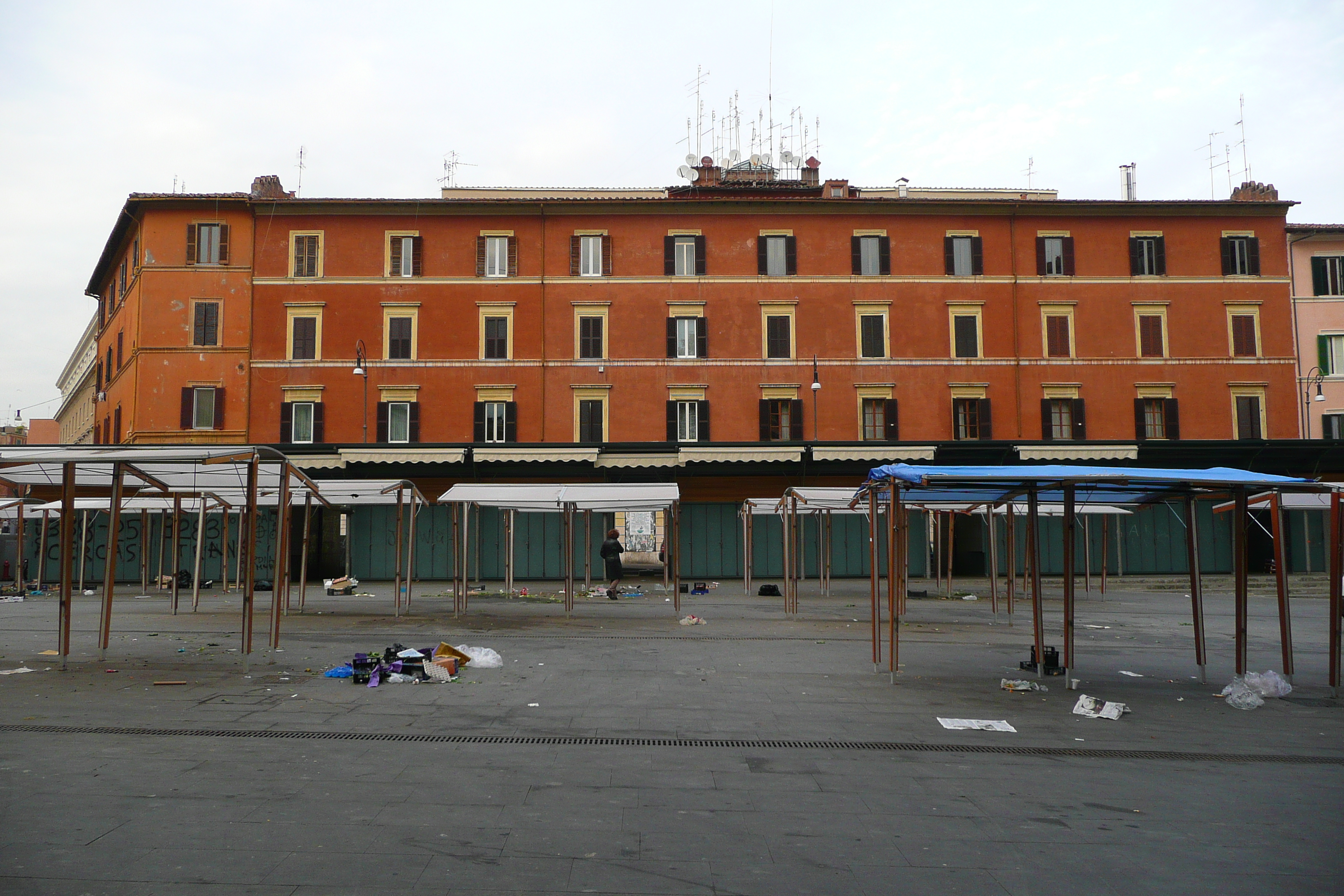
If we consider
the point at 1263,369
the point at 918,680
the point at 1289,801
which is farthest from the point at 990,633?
the point at 1263,369

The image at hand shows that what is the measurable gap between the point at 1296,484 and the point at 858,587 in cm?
1734

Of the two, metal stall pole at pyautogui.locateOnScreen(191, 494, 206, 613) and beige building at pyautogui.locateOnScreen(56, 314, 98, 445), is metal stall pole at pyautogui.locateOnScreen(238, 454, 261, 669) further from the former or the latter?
beige building at pyautogui.locateOnScreen(56, 314, 98, 445)

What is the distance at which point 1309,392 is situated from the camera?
3706 cm

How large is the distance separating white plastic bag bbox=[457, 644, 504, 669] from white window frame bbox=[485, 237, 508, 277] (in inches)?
1006

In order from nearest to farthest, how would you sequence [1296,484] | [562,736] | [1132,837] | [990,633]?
[1132,837] < [562,736] < [1296,484] < [990,633]

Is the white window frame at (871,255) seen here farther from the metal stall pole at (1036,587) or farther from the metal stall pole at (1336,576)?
the metal stall pole at (1336,576)

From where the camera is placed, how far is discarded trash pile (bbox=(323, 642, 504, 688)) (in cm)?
1088

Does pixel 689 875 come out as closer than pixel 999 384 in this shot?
Yes

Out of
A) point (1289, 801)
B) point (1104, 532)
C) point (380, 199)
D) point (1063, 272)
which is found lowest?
point (1289, 801)

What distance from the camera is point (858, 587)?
88.8 ft

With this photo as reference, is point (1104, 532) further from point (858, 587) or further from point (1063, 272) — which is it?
point (1063, 272)

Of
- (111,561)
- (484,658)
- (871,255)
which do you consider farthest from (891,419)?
(111,561)

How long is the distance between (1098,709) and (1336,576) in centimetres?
336

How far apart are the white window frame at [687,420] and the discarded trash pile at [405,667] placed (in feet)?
78.1
